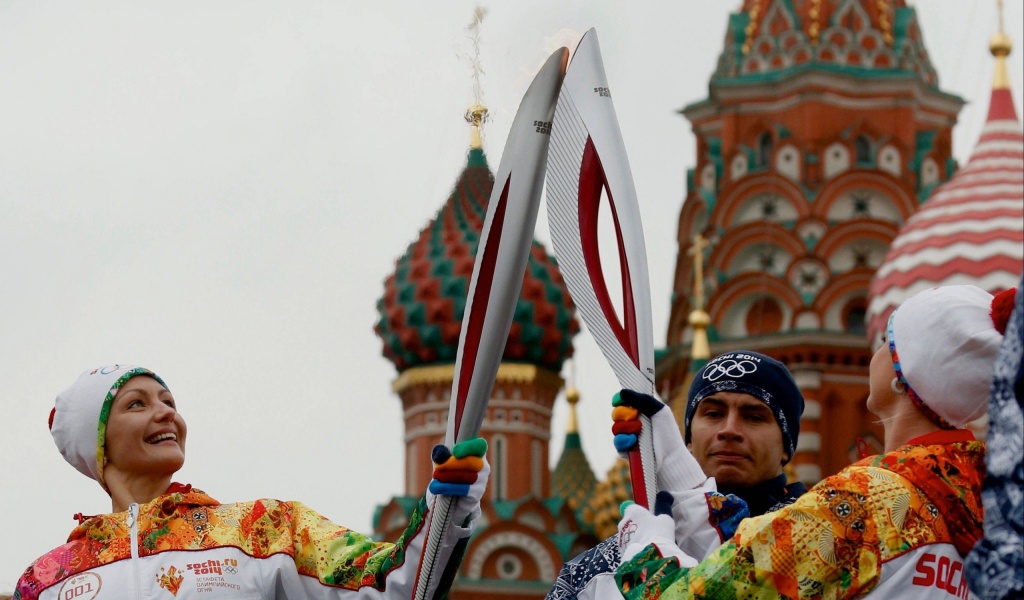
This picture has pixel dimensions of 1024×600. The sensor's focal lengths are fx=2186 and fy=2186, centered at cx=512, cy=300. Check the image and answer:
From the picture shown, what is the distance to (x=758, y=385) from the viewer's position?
193 inches

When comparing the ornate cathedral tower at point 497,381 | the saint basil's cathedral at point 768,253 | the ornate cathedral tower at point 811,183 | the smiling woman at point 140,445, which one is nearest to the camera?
the smiling woman at point 140,445

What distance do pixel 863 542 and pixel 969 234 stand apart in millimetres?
22430

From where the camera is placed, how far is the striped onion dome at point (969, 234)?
25.2m

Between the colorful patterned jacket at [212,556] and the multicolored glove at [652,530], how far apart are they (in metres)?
0.46

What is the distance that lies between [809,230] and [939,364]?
24279 mm

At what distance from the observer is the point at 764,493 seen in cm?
482

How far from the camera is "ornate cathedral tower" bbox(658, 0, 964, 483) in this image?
27500mm

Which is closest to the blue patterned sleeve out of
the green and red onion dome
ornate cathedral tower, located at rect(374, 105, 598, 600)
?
ornate cathedral tower, located at rect(374, 105, 598, 600)

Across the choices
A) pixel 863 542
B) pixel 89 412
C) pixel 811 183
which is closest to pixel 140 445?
pixel 89 412

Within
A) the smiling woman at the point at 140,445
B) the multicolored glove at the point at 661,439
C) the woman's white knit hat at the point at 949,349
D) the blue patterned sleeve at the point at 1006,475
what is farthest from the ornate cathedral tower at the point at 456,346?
the blue patterned sleeve at the point at 1006,475

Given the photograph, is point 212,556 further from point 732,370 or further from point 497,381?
point 497,381

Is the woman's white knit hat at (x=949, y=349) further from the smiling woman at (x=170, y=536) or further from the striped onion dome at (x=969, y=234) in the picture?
the striped onion dome at (x=969, y=234)

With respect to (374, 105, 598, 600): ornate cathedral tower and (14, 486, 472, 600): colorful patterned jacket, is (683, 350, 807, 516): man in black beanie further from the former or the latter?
(374, 105, 598, 600): ornate cathedral tower

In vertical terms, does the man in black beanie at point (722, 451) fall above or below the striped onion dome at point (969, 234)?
below
